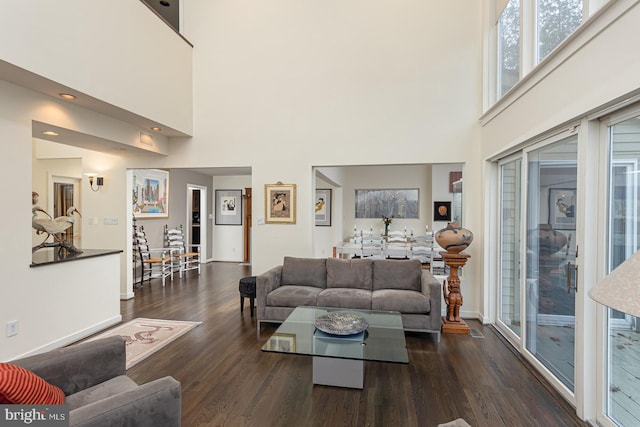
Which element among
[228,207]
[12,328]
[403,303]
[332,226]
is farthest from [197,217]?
[403,303]

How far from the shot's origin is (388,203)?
880 cm

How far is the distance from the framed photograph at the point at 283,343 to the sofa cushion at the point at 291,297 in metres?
1.17

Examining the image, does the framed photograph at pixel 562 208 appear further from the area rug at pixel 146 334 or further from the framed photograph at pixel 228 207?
the framed photograph at pixel 228 207

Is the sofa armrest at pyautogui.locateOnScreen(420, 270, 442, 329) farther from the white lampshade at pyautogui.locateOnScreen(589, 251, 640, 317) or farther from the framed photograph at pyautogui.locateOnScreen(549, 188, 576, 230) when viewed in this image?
the white lampshade at pyautogui.locateOnScreen(589, 251, 640, 317)

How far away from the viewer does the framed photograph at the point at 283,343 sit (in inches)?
96.0

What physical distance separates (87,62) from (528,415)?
188 inches

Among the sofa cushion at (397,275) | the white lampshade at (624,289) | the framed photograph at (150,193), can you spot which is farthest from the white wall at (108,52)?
the white lampshade at (624,289)

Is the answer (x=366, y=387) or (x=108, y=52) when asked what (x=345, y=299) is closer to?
(x=366, y=387)

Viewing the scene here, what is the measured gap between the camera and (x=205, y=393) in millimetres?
2578

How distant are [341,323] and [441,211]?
605cm

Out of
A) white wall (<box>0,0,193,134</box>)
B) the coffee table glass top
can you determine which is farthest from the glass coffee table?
white wall (<box>0,0,193,134</box>)

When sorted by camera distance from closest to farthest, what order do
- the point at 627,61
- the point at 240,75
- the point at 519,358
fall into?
the point at 627,61, the point at 519,358, the point at 240,75

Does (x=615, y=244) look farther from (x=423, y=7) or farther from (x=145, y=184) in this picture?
(x=145, y=184)

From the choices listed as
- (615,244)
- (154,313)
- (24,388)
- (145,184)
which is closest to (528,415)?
(615,244)
